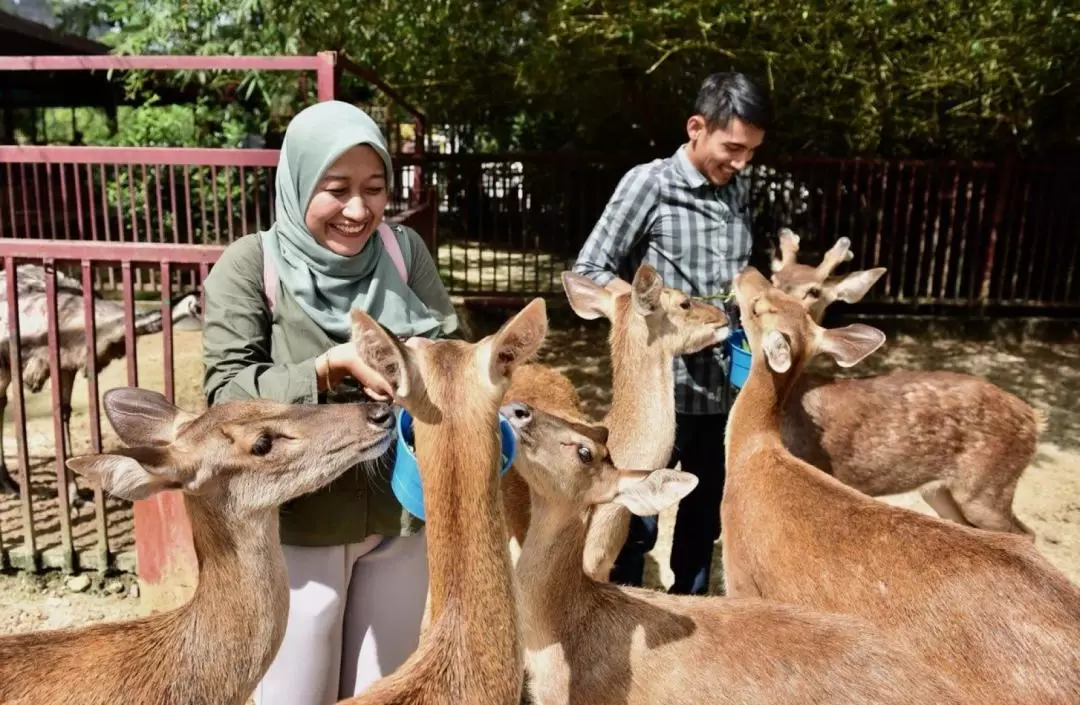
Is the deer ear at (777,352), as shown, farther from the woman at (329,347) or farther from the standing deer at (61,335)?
the standing deer at (61,335)

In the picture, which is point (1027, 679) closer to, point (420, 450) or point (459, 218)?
point (420, 450)

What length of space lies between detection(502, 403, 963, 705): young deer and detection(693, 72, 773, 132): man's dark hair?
136 cm

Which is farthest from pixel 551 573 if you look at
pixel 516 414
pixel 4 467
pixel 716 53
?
pixel 716 53

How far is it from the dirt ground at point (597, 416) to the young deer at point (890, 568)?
4.53 feet

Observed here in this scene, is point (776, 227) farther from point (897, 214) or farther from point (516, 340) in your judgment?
point (516, 340)

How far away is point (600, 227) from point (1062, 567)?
323 centimetres

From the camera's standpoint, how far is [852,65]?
8086mm

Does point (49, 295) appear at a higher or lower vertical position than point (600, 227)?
lower

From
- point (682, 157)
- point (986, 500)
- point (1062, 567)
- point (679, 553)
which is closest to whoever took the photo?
point (682, 157)

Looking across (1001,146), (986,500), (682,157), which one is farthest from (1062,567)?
(1001,146)

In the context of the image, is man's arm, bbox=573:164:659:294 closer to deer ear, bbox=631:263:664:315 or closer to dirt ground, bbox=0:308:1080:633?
deer ear, bbox=631:263:664:315

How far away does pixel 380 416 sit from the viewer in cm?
224

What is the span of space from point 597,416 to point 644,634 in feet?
14.7

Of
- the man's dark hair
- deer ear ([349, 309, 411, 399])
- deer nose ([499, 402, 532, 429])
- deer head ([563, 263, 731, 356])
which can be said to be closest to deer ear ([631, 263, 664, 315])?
deer head ([563, 263, 731, 356])
